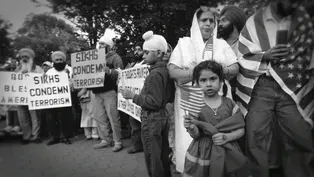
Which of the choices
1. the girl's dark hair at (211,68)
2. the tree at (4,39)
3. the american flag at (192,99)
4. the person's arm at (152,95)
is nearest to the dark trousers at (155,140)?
the person's arm at (152,95)

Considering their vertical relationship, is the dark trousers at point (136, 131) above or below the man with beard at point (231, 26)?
below

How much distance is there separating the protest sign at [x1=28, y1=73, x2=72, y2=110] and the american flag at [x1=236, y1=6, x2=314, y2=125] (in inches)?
146

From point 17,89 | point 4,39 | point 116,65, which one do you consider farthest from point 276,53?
point 17,89

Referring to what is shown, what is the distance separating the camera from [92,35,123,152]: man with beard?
172 inches

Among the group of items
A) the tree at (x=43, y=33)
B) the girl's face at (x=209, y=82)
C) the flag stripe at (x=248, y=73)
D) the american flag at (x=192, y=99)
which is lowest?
the american flag at (x=192, y=99)

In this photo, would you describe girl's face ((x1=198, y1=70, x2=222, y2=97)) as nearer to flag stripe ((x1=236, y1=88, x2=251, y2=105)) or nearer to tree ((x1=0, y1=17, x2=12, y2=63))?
flag stripe ((x1=236, y1=88, x2=251, y2=105))

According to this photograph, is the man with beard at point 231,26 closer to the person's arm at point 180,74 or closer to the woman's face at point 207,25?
the woman's face at point 207,25

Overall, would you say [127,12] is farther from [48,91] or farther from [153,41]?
[48,91]

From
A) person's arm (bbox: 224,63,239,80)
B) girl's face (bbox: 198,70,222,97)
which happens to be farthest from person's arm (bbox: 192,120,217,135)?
person's arm (bbox: 224,63,239,80)

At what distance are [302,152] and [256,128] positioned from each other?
33 centimetres

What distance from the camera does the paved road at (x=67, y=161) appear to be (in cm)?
334

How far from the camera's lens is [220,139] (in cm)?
173

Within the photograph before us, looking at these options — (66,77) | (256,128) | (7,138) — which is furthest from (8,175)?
(256,128)

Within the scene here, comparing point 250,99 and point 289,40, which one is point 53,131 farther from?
point 289,40
